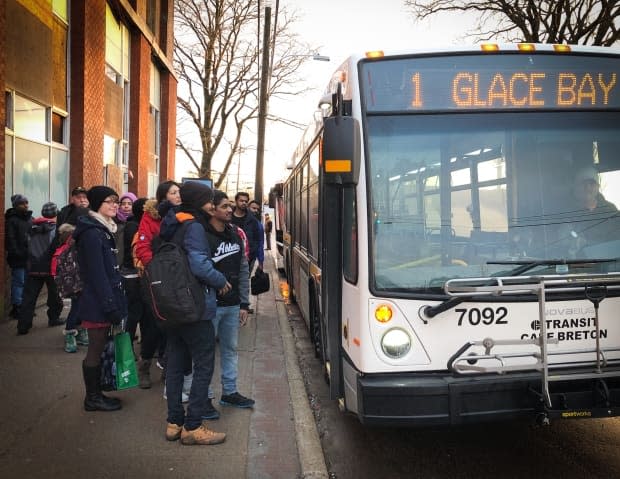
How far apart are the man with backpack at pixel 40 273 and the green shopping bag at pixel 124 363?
9.33 ft

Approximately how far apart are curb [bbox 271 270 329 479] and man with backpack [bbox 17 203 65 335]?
333cm

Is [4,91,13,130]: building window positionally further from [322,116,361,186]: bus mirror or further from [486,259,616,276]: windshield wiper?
[486,259,616,276]: windshield wiper

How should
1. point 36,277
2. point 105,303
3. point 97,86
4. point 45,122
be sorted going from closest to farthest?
point 105,303 < point 36,277 < point 45,122 < point 97,86

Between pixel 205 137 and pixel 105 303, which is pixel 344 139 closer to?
pixel 105 303

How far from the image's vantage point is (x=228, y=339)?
523 centimetres

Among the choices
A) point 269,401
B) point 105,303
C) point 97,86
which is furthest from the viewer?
point 97,86

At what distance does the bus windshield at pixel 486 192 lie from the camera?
13.2 ft

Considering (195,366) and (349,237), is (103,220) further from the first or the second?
(349,237)

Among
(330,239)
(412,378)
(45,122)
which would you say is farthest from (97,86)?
(412,378)

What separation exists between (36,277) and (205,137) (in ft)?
88.7

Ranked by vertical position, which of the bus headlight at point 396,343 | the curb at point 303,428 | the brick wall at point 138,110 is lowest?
the curb at point 303,428

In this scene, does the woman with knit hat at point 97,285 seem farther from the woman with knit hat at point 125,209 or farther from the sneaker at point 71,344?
the woman with knit hat at point 125,209

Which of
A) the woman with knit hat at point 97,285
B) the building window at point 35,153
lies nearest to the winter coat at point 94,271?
the woman with knit hat at point 97,285

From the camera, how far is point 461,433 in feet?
16.8
